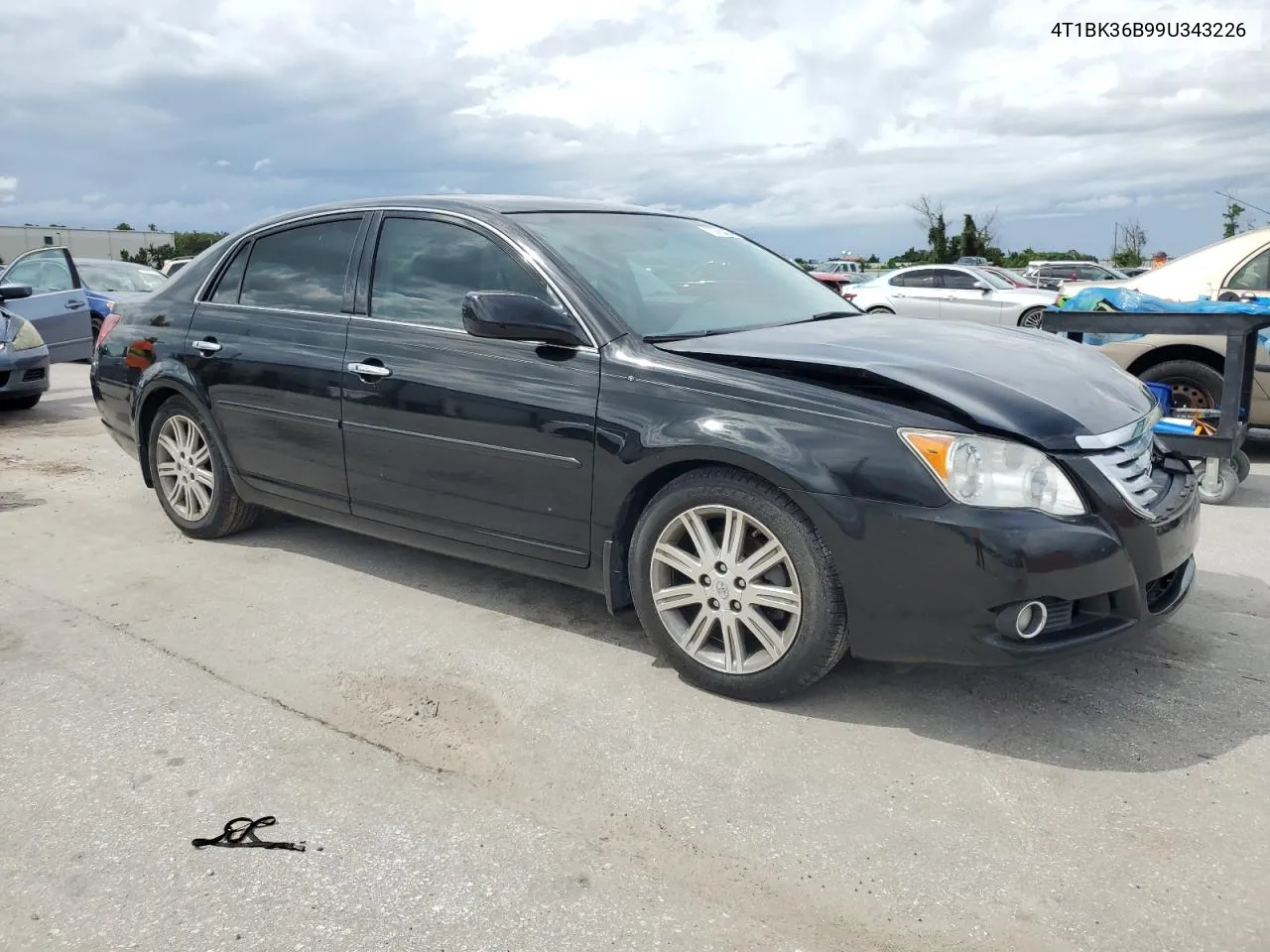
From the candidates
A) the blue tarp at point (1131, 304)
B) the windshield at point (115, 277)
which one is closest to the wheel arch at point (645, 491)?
the blue tarp at point (1131, 304)

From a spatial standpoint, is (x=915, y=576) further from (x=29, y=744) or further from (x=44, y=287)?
(x=44, y=287)

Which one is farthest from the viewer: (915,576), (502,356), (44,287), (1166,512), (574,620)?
(44,287)

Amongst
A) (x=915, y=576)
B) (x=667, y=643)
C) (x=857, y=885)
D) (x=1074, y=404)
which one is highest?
(x=1074, y=404)

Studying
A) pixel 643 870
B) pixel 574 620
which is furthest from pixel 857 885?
pixel 574 620

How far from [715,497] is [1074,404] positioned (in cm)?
116

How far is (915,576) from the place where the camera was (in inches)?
123

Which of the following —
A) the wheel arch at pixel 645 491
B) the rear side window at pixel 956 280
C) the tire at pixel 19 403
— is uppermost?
the rear side window at pixel 956 280

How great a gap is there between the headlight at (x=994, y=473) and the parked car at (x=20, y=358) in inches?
352

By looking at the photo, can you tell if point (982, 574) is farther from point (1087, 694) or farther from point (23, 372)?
point (23, 372)

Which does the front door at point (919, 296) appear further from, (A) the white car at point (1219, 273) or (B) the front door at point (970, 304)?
(A) the white car at point (1219, 273)

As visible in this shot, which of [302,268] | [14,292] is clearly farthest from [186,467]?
[14,292]

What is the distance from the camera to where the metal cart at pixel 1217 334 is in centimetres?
567

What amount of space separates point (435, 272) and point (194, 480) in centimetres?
196

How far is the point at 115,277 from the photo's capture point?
1496 cm
